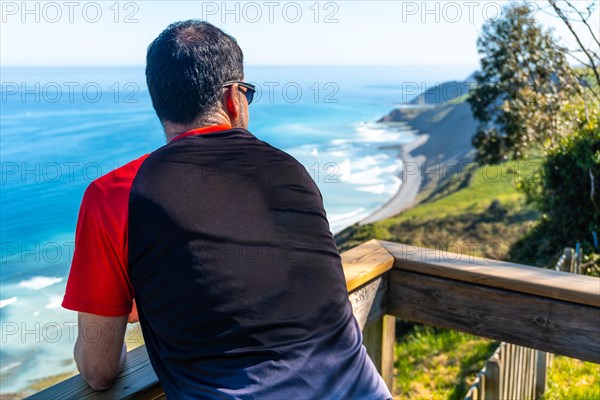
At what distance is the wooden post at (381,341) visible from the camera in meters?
2.33

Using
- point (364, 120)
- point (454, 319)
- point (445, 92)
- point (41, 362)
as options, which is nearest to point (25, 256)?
point (41, 362)

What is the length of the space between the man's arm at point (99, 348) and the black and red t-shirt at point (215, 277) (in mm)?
30

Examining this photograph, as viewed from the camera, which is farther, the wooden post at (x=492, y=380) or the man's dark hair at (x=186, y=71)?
the wooden post at (x=492, y=380)

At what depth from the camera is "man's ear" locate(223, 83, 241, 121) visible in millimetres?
1571

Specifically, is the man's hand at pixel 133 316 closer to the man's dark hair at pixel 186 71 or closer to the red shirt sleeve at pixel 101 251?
the red shirt sleeve at pixel 101 251

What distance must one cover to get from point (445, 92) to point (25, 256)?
179 inches

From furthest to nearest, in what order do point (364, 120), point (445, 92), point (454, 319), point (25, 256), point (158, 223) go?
point (364, 120)
point (25, 256)
point (445, 92)
point (454, 319)
point (158, 223)

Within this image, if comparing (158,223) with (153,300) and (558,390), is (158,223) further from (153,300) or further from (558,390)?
(558,390)

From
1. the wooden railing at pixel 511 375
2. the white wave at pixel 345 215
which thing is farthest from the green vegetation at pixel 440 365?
the white wave at pixel 345 215

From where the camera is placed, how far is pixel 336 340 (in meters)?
1.41

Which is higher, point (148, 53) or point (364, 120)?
point (148, 53)

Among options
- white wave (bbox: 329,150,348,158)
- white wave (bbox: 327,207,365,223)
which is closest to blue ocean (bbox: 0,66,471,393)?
white wave (bbox: 327,207,365,223)

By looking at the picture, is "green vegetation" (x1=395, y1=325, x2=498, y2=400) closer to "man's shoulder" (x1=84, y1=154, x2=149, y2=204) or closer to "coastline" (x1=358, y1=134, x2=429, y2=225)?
"man's shoulder" (x1=84, y1=154, x2=149, y2=204)

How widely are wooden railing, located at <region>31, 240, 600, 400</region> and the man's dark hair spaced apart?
1.96 ft
